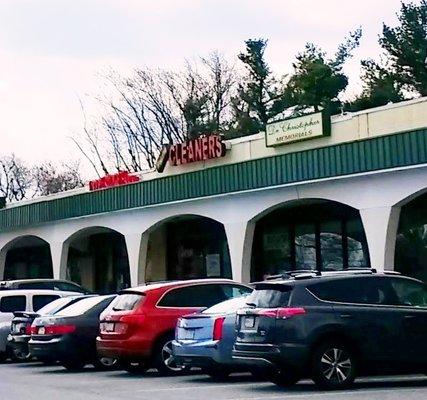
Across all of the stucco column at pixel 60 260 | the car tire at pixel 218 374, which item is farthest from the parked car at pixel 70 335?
the stucco column at pixel 60 260

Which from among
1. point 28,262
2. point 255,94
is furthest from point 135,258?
point 255,94

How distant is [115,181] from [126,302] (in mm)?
16653

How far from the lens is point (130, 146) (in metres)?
69.8

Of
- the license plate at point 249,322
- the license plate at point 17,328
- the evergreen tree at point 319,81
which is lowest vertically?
the license plate at point 17,328

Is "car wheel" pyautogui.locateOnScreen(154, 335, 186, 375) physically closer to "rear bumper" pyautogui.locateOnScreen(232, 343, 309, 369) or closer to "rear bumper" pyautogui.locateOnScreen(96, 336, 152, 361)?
"rear bumper" pyautogui.locateOnScreen(96, 336, 152, 361)

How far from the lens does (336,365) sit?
46.9 feet

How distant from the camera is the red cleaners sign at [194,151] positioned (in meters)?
29.7

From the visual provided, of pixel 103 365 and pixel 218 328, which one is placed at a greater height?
pixel 218 328

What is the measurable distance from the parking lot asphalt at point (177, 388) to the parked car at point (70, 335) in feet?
1.63

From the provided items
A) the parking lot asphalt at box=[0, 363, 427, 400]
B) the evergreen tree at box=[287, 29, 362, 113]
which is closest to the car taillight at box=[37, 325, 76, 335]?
the parking lot asphalt at box=[0, 363, 427, 400]

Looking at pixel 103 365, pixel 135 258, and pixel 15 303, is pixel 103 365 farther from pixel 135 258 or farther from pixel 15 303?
pixel 135 258

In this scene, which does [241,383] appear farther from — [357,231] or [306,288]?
[357,231]

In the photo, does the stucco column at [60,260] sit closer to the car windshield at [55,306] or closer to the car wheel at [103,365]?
the car windshield at [55,306]

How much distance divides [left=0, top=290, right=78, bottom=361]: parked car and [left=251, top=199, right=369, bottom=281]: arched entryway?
618 centimetres
